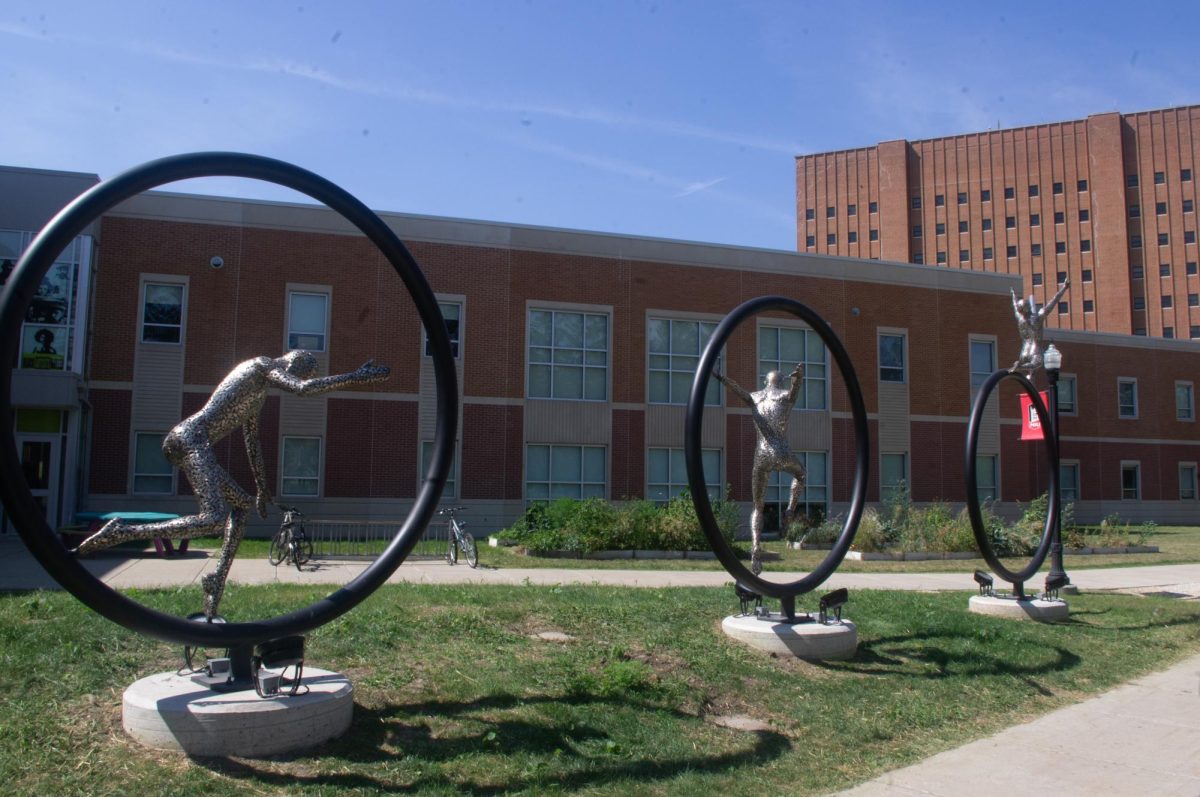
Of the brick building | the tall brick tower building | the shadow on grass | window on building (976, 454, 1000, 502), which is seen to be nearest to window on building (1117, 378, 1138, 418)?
the brick building

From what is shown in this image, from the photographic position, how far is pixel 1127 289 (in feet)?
244

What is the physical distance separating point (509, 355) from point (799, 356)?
30.7ft

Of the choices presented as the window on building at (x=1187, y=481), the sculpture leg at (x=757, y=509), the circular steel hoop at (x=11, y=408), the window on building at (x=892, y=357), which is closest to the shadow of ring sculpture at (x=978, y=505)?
the sculpture leg at (x=757, y=509)

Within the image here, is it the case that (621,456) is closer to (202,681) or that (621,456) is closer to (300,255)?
(300,255)

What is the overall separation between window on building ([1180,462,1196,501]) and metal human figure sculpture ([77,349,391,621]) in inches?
1763

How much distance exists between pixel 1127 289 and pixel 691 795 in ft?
263

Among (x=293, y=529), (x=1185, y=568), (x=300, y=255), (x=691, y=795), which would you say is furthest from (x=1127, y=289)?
(x=691, y=795)

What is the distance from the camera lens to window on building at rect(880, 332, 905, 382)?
105 feet

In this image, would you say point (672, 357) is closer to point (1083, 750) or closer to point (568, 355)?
point (568, 355)

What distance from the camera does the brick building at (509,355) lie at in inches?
968

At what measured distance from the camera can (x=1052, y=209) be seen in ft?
261

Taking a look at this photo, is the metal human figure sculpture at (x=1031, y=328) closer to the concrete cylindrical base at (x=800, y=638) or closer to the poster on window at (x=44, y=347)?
the concrete cylindrical base at (x=800, y=638)

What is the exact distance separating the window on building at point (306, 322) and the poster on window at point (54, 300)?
204 inches

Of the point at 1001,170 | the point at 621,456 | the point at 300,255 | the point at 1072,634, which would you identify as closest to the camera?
the point at 1072,634
